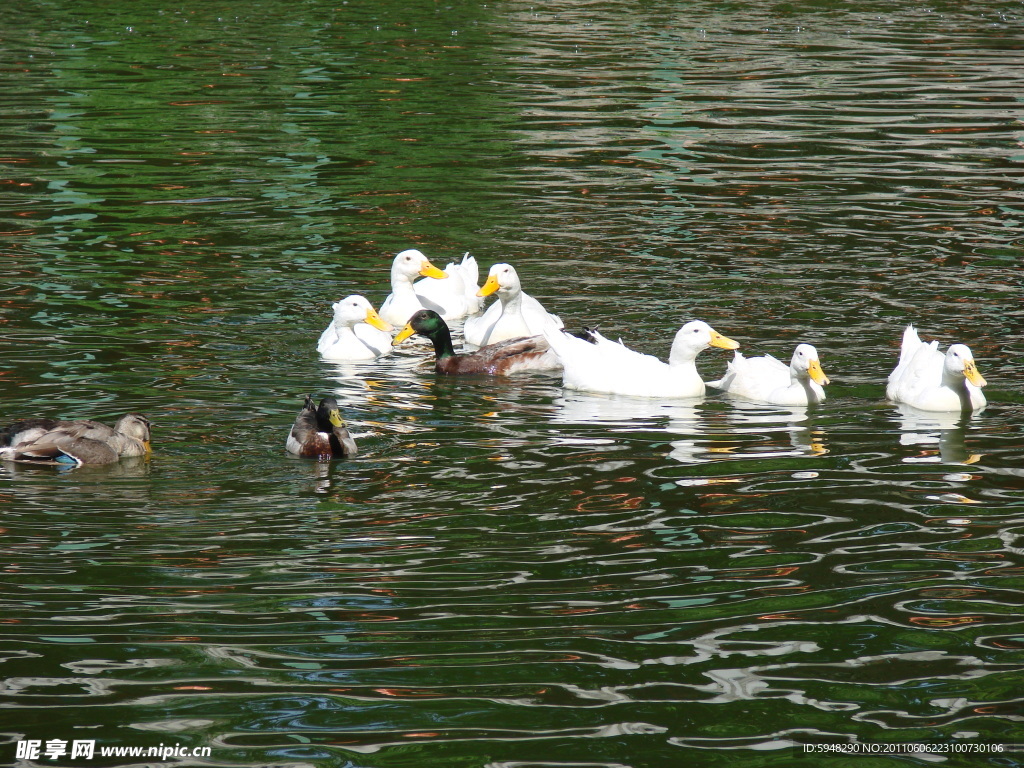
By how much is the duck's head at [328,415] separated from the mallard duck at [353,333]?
9.55 feet

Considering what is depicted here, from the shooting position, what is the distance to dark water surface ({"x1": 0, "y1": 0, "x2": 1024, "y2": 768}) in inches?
234

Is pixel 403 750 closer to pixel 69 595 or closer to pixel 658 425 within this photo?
pixel 69 595

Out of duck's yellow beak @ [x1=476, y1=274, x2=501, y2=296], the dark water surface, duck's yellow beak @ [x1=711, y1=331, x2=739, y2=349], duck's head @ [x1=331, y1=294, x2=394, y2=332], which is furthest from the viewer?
duck's yellow beak @ [x1=476, y1=274, x2=501, y2=296]

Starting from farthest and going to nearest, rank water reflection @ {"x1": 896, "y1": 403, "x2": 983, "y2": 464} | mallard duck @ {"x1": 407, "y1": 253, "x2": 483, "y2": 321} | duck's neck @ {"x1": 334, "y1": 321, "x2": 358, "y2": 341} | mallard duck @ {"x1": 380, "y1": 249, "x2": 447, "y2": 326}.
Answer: mallard duck @ {"x1": 407, "y1": 253, "x2": 483, "y2": 321} < mallard duck @ {"x1": 380, "y1": 249, "x2": 447, "y2": 326} < duck's neck @ {"x1": 334, "y1": 321, "x2": 358, "y2": 341} < water reflection @ {"x1": 896, "y1": 403, "x2": 983, "y2": 464}

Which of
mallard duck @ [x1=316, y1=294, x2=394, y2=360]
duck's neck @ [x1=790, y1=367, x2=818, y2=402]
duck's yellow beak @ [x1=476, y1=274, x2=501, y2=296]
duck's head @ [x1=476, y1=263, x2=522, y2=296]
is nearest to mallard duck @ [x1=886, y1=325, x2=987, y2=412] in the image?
duck's neck @ [x1=790, y1=367, x2=818, y2=402]

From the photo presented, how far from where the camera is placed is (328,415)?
9078mm

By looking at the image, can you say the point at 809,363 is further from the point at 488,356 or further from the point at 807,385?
the point at 488,356

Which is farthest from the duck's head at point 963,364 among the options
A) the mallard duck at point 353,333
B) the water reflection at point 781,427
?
the mallard duck at point 353,333

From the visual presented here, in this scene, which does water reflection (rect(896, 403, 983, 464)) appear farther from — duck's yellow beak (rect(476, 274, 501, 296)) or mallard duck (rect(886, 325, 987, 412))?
duck's yellow beak (rect(476, 274, 501, 296))

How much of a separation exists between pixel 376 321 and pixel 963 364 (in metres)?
5.15

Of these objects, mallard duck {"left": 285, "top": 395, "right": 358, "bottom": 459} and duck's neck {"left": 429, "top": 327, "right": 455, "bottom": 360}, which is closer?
mallard duck {"left": 285, "top": 395, "right": 358, "bottom": 459}

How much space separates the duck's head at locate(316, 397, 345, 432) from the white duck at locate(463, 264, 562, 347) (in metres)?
3.79

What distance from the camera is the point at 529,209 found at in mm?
17984

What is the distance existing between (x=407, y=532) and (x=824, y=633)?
237 centimetres
